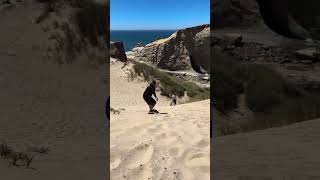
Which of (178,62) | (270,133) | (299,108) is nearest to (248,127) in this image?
(299,108)

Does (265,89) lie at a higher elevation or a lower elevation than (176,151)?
higher

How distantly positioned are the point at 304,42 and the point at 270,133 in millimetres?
7300

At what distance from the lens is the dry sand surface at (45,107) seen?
577cm

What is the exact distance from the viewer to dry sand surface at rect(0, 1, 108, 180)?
5765 mm

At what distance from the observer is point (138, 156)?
6938 mm

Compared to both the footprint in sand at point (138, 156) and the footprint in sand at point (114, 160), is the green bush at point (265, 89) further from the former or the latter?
the footprint in sand at point (114, 160)

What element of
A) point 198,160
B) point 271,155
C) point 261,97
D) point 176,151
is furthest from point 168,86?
point 271,155

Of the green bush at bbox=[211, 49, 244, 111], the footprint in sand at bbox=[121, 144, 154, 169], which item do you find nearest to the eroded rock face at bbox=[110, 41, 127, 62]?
the green bush at bbox=[211, 49, 244, 111]

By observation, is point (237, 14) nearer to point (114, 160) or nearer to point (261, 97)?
point (261, 97)

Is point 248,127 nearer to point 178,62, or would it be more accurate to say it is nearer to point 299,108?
point 299,108

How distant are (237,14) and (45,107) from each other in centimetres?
706

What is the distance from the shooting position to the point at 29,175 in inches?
191

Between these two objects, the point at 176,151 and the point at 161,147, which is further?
the point at 161,147

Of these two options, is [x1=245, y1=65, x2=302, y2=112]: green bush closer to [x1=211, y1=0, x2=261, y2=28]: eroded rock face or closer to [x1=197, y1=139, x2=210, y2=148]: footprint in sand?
[x1=211, y1=0, x2=261, y2=28]: eroded rock face
